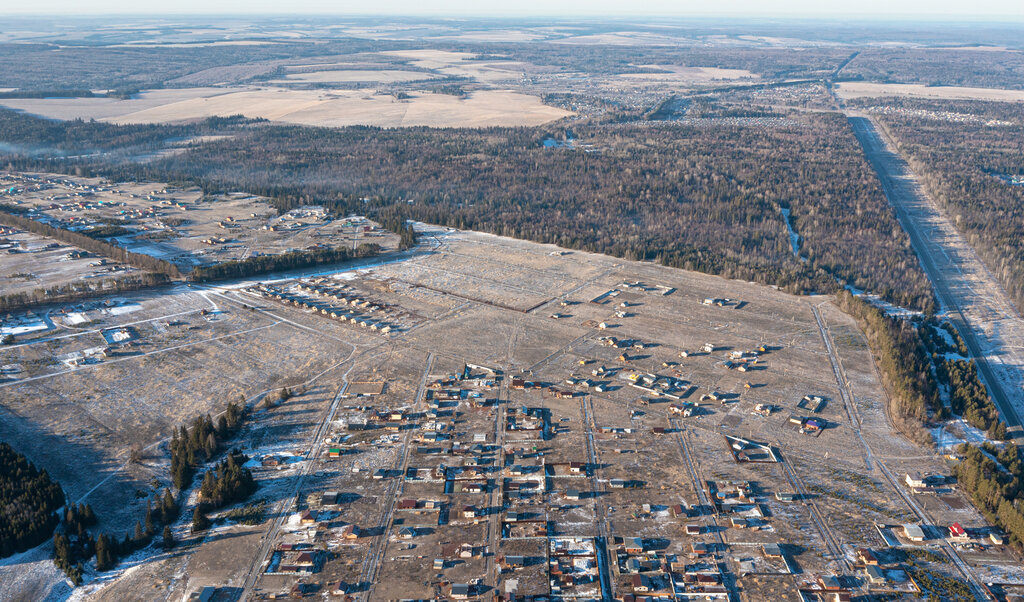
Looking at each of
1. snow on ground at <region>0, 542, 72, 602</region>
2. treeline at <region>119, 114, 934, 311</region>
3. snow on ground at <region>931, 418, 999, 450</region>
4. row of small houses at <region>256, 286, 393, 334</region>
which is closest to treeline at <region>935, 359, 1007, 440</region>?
snow on ground at <region>931, 418, 999, 450</region>

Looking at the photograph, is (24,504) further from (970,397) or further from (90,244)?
(970,397)

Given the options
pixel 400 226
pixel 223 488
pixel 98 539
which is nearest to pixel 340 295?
pixel 400 226

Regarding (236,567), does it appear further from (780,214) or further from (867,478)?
(780,214)

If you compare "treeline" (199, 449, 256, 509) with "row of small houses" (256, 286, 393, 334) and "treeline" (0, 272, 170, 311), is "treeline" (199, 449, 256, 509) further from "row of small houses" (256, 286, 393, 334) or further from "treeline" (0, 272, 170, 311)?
"treeline" (0, 272, 170, 311)

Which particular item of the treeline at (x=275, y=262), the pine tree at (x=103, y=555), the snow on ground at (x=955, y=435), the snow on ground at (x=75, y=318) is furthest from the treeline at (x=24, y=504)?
the snow on ground at (x=955, y=435)

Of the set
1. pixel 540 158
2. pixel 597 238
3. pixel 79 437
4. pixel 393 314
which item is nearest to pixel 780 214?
pixel 597 238

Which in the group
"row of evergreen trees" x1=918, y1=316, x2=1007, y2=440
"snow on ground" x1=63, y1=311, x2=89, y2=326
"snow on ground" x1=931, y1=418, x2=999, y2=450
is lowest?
"snow on ground" x1=931, y1=418, x2=999, y2=450
